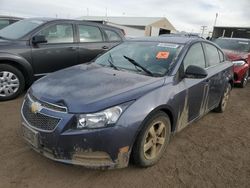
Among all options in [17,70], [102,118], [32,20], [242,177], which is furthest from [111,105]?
[32,20]

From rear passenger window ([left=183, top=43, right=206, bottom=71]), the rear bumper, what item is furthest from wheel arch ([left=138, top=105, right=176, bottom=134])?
the rear bumper

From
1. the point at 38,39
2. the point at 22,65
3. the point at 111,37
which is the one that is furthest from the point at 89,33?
the point at 22,65

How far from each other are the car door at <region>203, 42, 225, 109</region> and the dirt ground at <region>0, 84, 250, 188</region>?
2.10 feet

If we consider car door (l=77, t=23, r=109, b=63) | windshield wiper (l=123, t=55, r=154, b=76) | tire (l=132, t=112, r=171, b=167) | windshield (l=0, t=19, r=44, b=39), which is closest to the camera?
tire (l=132, t=112, r=171, b=167)

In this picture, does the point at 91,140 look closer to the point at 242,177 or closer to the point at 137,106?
the point at 137,106

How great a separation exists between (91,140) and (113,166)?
0.39 meters

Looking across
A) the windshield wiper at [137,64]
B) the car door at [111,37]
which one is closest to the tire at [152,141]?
the windshield wiper at [137,64]

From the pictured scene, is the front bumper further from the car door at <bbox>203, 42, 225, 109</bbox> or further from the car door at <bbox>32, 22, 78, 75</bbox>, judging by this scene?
the car door at <bbox>32, 22, 78, 75</bbox>

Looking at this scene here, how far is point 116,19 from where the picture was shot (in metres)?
52.7

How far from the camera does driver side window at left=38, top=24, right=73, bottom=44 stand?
5566 millimetres

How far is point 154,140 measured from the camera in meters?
3.04

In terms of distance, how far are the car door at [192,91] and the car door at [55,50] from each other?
3.02 m

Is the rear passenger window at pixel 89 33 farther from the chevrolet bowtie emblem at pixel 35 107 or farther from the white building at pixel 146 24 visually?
the white building at pixel 146 24

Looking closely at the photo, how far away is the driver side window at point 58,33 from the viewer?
18.3 feet
